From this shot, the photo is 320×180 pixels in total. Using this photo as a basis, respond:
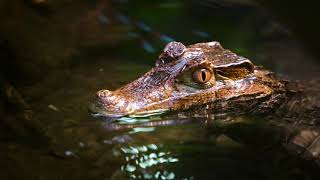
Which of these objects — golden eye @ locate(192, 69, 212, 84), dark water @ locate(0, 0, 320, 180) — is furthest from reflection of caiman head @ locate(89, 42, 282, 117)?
dark water @ locate(0, 0, 320, 180)

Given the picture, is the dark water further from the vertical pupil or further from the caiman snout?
the vertical pupil

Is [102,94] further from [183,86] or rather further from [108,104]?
[183,86]

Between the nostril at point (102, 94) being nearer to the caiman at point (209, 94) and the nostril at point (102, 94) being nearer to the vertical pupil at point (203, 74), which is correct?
the caiman at point (209, 94)

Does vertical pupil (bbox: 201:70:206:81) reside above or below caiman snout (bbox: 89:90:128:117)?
above

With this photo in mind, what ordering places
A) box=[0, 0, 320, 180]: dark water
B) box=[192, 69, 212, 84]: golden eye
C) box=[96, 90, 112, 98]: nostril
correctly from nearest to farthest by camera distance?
box=[0, 0, 320, 180]: dark water → box=[96, 90, 112, 98]: nostril → box=[192, 69, 212, 84]: golden eye

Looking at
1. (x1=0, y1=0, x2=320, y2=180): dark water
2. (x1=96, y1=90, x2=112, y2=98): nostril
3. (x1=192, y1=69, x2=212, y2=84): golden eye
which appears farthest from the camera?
(x1=192, y1=69, x2=212, y2=84): golden eye

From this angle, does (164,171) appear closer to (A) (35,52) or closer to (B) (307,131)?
(B) (307,131)

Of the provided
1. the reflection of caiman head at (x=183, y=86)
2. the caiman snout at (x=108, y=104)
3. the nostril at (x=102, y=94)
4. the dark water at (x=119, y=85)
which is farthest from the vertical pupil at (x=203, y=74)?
the nostril at (x=102, y=94)
